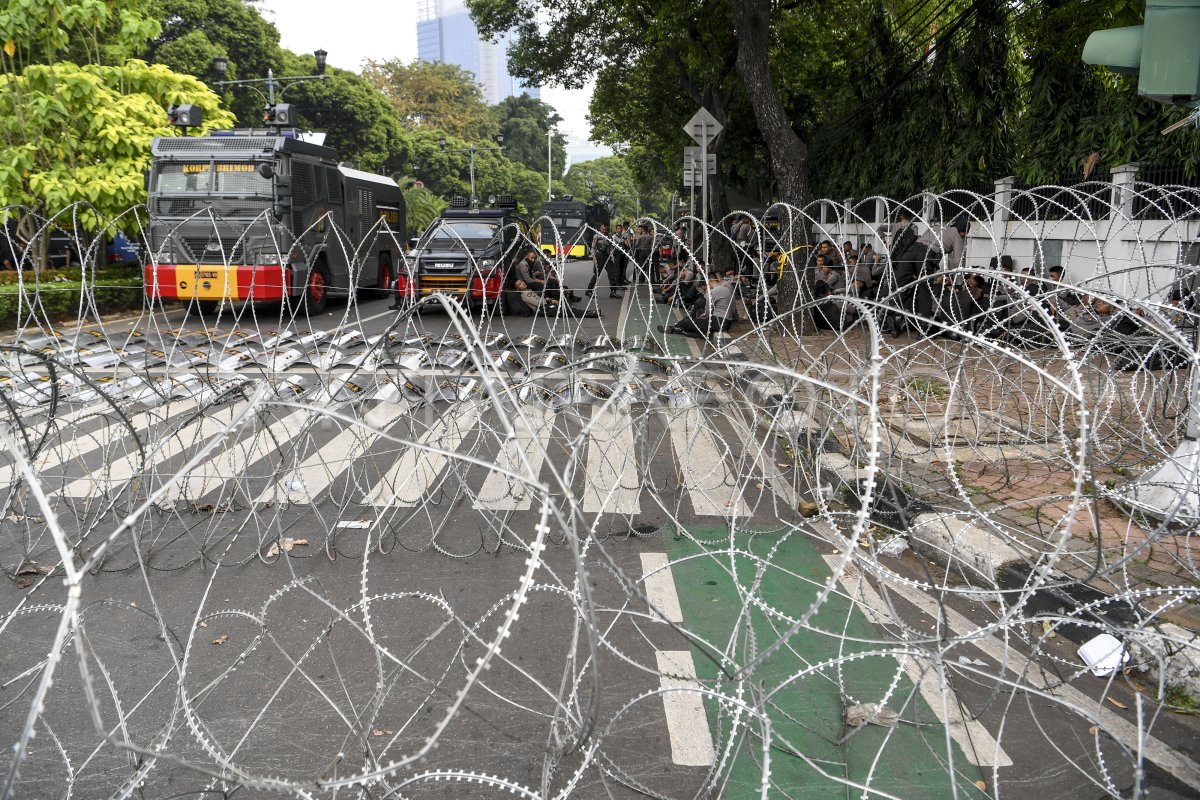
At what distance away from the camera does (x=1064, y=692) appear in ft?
12.3

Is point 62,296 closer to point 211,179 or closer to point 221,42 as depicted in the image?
point 211,179

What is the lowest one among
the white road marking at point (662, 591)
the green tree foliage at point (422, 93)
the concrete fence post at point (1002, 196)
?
the white road marking at point (662, 591)

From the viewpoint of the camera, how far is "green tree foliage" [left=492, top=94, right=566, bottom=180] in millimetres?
89750

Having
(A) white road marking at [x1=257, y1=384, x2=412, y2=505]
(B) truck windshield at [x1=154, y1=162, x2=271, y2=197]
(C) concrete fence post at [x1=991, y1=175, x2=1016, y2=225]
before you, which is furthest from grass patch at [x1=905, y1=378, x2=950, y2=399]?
(B) truck windshield at [x1=154, y1=162, x2=271, y2=197]

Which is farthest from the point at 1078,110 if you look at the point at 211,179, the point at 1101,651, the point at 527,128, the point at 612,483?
the point at 527,128

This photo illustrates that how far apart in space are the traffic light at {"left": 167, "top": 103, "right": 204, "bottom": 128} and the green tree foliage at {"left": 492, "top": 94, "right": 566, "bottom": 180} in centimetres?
7293

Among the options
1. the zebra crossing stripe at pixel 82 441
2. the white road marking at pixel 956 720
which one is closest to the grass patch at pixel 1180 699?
the white road marking at pixel 956 720

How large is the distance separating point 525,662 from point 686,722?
826 mm

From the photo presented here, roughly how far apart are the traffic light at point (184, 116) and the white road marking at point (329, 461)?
32.4 feet

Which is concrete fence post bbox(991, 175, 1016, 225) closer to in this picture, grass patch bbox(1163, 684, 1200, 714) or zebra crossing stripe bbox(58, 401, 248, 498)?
zebra crossing stripe bbox(58, 401, 248, 498)

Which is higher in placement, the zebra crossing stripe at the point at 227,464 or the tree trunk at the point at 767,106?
the tree trunk at the point at 767,106

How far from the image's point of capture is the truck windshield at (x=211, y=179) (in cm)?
1617

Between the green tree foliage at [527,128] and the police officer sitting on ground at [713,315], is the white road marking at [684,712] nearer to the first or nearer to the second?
the police officer sitting on ground at [713,315]

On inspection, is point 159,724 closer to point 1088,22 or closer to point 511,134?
point 1088,22
